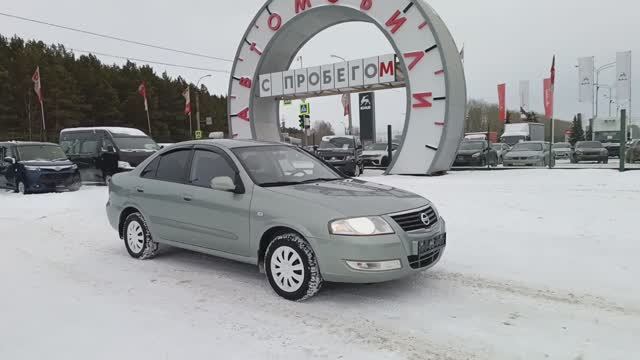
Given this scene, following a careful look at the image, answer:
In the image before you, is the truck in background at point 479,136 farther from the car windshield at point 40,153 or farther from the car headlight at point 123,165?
the car windshield at point 40,153

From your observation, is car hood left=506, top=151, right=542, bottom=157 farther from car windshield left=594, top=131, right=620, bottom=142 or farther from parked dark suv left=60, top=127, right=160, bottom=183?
car windshield left=594, top=131, right=620, bottom=142

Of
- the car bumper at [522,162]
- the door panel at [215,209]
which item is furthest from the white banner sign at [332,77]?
the door panel at [215,209]

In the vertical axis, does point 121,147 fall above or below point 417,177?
above

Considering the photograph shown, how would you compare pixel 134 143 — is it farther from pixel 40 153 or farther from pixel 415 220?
pixel 415 220

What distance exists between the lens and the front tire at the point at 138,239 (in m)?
6.32

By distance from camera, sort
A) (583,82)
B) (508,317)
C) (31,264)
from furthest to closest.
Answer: (583,82)
(31,264)
(508,317)

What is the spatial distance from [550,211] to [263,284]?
6416 mm

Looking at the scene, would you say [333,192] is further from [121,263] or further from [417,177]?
[417,177]

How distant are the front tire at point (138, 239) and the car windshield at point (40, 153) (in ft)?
35.1

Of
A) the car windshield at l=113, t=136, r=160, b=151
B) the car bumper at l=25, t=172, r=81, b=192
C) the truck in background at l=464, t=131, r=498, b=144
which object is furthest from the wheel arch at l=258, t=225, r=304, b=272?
the truck in background at l=464, t=131, r=498, b=144

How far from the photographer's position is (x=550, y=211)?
30.3 feet

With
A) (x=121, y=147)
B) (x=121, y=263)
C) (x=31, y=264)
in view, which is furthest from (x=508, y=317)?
(x=121, y=147)

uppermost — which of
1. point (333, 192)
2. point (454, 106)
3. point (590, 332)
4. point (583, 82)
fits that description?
point (583, 82)

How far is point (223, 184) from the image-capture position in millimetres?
5121
